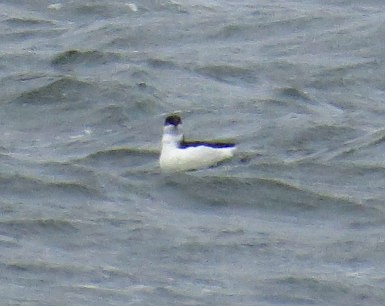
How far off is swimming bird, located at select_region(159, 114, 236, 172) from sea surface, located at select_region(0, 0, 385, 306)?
5.3 inches

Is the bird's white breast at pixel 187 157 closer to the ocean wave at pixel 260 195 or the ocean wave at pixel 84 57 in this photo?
the ocean wave at pixel 260 195

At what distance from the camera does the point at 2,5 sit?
29.0m

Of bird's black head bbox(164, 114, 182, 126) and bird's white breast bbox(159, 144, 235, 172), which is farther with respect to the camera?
bird's black head bbox(164, 114, 182, 126)

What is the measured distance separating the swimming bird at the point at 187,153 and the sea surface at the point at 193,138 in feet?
0.44

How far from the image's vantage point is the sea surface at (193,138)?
14.3m

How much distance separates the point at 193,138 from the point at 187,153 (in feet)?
7.06

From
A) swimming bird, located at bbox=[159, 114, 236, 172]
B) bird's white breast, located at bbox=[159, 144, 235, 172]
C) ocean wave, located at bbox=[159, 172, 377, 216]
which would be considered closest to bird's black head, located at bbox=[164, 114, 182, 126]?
swimming bird, located at bbox=[159, 114, 236, 172]

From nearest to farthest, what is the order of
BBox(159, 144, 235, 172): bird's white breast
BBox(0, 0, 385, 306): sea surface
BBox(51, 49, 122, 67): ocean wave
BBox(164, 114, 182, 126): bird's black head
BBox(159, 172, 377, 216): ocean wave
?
BBox(0, 0, 385, 306): sea surface → BBox(159, 172, 377, 216): ocean wave → BBox(159, 144, 235, 172): bird's white breast → BBox(164, 114, 182, 126): bird's black head → BBox(51, 49, 122, 67): ocean wave

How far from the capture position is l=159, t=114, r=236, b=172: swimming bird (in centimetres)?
1841

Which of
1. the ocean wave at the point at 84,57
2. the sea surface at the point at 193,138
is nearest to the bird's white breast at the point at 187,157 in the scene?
the sea surface at the point at 193,138

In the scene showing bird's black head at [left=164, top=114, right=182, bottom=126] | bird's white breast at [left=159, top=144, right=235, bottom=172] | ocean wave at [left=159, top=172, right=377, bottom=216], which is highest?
bird's black head at [left=164, top=114, right=182, bottom=126]

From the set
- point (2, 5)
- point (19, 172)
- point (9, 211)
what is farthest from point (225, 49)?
point (9, 211)

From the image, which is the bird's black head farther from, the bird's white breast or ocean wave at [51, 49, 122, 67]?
ocean wave at [51, 49, 122, 67]

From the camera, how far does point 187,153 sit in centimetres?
1844
